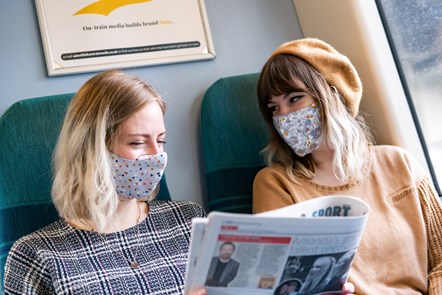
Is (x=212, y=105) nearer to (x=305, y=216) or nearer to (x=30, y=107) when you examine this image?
(x=30, y=107)

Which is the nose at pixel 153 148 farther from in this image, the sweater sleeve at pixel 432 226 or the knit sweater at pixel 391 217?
the sweater sleeve at pixel 432 226

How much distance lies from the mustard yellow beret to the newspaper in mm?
832

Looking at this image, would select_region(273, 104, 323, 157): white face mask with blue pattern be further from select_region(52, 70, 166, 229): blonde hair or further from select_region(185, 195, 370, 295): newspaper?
select_region(185, 195, 370, 295): newspaper

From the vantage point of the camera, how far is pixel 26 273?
1607 millimetres

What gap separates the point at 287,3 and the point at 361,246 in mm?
1125

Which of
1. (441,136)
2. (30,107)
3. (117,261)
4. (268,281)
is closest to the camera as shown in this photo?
(268,281)

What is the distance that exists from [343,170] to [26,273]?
41.9 inches

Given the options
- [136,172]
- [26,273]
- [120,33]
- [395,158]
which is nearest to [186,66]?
[120,33]

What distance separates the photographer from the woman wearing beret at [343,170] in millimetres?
1912

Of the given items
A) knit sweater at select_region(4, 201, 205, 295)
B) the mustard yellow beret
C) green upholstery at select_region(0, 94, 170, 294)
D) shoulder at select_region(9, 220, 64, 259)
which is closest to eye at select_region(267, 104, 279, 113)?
the mustard yellow beret

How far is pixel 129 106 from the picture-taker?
69.1 inches

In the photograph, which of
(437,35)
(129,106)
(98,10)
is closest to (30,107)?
(129,106)

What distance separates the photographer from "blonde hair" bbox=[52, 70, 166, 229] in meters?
1.69

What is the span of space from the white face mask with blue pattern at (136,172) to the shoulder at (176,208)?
186 millimetres
